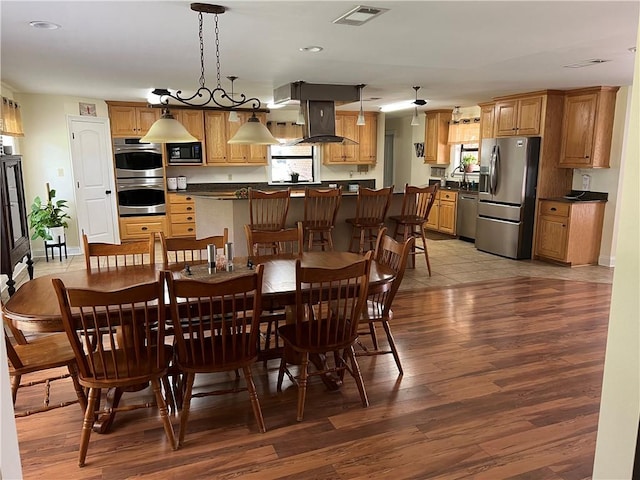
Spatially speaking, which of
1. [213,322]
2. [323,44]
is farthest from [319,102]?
[213,322]

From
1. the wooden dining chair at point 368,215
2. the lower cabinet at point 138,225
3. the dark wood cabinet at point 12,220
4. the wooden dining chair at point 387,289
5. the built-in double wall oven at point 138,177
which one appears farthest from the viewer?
the lower cabinet at point 138,225

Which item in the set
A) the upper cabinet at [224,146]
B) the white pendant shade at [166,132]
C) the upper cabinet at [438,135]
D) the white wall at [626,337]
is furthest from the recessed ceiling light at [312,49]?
the upper cabinet at [438,135]

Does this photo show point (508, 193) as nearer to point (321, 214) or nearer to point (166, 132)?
point (321, 214)

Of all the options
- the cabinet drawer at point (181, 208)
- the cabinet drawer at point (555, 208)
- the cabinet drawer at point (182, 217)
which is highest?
the cabinet drawer at point (555, 208)

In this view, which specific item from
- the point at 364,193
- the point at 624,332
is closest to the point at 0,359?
the point at 624,332

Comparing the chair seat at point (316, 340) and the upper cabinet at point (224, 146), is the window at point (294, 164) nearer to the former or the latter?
the upper cabinet at point (224, 146)

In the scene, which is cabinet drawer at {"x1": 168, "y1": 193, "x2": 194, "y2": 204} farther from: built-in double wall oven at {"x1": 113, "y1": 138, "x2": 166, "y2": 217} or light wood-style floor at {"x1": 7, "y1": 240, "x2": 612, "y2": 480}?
light wood-style floor at {"x1": 7, "y1": 240, "x2": 612, "y2": 480}

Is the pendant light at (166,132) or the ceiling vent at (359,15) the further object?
the pendant light at (166,132)

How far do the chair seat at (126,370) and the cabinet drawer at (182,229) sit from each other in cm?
555

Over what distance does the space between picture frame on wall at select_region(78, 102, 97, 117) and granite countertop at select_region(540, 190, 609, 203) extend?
22.2 feet

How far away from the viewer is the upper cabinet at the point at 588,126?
19.1 ft

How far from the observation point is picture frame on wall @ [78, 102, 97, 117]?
682 cm

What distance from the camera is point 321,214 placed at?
17.6 ft

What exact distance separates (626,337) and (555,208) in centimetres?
592
